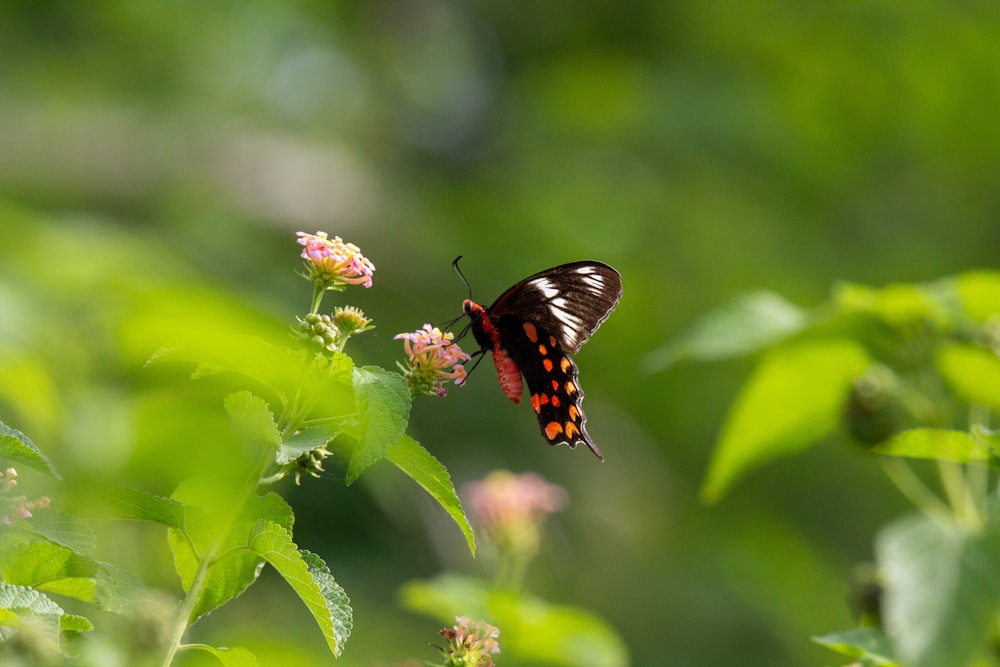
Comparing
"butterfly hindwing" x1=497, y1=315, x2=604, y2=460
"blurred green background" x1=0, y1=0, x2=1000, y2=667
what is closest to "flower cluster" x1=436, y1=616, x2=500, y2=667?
"butterfly hindwing" x1=497, y1=315, x2=604, y2=460

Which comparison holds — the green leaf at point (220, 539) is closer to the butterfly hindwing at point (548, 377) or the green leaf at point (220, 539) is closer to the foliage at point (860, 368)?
the butterfly hindwing at point (548, 377)

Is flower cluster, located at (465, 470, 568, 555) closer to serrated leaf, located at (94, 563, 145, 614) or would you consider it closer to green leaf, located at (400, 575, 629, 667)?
green leaf, located at (400, 575, 629, 667)

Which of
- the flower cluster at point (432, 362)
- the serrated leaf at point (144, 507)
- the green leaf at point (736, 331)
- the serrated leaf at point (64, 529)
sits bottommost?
the serrated leaf at point (64, 529)

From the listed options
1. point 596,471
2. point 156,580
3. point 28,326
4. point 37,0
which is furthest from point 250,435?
point 37,0

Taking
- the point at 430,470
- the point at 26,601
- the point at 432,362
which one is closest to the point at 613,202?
the point at 432,362

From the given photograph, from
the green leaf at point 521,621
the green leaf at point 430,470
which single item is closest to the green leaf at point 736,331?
the green leaf at point 521,621

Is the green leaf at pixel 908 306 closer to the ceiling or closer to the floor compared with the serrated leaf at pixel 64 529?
closer to the ceiling

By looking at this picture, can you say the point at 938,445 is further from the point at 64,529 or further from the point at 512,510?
the point at 512,510
